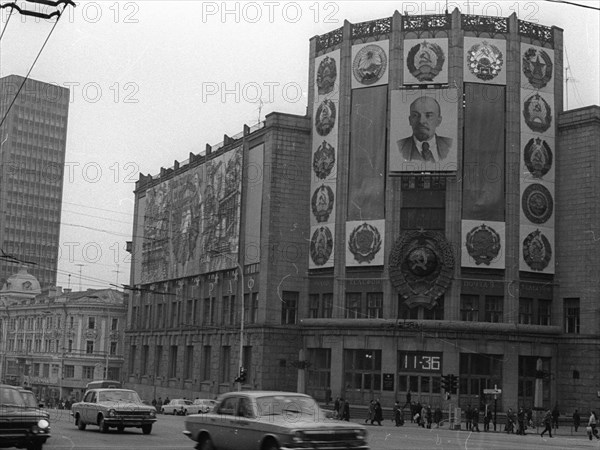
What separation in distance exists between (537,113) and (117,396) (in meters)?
45.4

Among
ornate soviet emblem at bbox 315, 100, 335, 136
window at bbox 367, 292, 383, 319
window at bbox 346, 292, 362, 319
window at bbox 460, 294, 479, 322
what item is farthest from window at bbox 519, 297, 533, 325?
ornate soviet emblem at bbox 315, 100, 335, 136

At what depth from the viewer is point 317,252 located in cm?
7088

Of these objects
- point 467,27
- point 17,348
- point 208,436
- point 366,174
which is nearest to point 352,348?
point 366,174

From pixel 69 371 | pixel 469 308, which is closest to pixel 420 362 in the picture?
pixel 469 308

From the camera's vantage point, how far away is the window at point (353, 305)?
67.4 m

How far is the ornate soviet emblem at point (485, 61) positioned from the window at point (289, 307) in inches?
860

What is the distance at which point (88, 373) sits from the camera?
11688cm

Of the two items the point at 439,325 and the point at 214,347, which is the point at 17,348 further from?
the point at 439,325

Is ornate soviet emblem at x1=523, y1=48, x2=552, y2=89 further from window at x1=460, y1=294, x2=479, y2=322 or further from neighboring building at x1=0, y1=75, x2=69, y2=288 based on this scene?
neighboring building at x1=0, y1=75, x2=69, y2=288

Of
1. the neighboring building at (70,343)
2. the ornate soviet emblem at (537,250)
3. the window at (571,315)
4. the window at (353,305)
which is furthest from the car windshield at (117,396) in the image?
the neighboring building at (70,343)

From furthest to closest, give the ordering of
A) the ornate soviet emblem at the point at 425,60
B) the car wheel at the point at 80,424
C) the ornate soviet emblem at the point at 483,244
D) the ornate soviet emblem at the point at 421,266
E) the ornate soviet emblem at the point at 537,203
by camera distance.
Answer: the ornate soviet emblem at the point at 537,203, the ornate soviet emblem at the point at 425,60, the ornate soviet emblem at the point at 483,244, the ornate soviet emblem at the point at 421,266, the car wheel at the point at 80,424

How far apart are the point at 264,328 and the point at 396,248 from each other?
41.5 feet

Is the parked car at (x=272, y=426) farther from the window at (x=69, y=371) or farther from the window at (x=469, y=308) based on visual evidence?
the window at (x=69, y=371)

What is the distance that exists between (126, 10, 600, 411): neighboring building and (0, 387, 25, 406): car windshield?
42.8m
